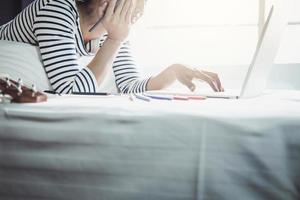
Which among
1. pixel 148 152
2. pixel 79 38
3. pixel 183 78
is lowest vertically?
pixel 148 152

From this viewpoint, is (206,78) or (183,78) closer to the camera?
(206,78)

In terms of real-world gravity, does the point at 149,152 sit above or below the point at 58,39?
below

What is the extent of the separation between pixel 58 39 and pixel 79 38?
0.21 meters

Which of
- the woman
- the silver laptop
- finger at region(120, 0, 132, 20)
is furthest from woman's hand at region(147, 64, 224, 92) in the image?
finger at region(120, 0, 132, 20)

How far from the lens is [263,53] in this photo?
2.53 ft

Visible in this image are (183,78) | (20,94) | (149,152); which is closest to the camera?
(149,152)

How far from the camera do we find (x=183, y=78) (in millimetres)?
1083

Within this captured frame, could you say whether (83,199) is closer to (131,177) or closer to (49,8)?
(131,177)

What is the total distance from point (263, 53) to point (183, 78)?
0.34 metres

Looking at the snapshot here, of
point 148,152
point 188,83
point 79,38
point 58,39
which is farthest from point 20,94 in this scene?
point 79,38

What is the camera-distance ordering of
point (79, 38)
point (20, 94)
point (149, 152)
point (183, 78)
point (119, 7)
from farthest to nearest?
point (79, 38) → point (183, 78) → point (119, 7) → point (20, 94) → point (149, 152)

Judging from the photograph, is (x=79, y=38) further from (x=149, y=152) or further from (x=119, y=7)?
(x=149, y=152)

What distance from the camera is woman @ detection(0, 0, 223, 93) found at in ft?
3.18

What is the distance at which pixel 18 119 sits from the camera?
1.87ft
